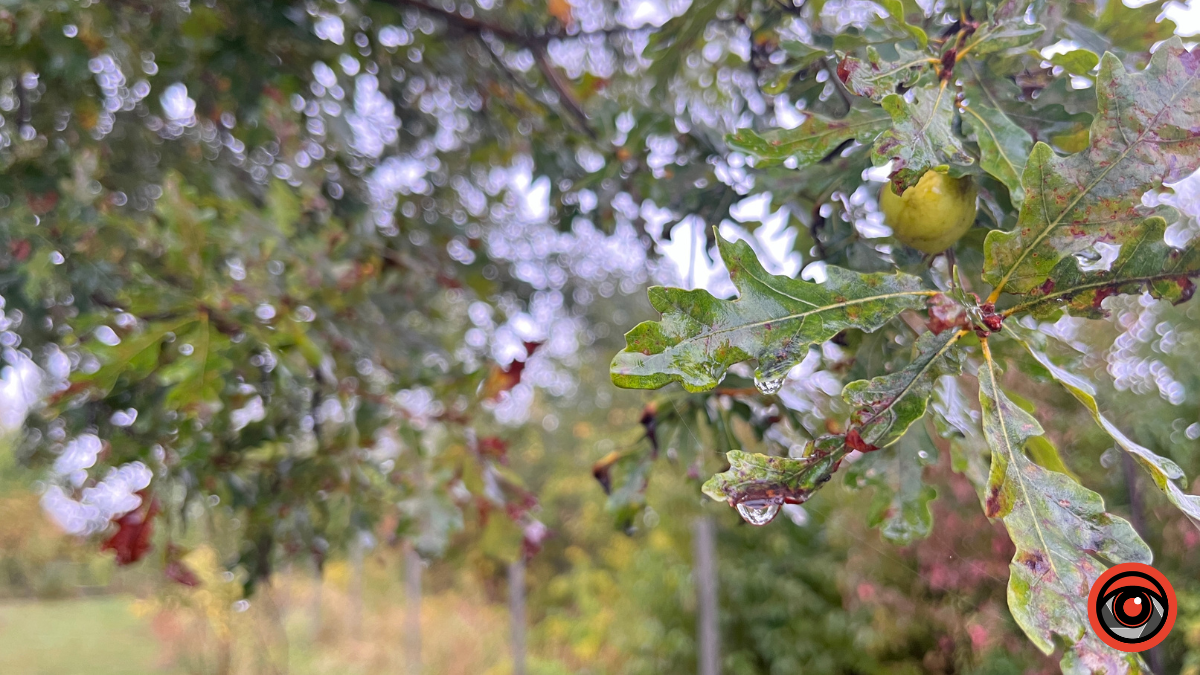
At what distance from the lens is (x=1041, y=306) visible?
54 cm

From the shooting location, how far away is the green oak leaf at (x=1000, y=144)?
1.89 feet

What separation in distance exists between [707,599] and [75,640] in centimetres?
773

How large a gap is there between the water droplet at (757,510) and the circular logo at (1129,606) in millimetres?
205

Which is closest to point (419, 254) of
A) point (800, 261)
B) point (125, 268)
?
point (125, 268)

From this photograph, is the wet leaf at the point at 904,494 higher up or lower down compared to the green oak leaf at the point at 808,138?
lower down

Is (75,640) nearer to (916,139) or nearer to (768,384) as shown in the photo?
(768,384)

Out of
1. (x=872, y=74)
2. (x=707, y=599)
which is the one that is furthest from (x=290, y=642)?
(x=872, y=74)

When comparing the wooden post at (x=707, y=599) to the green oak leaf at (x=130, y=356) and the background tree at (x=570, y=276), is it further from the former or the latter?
the green oak leaf at (x=130, y=356)

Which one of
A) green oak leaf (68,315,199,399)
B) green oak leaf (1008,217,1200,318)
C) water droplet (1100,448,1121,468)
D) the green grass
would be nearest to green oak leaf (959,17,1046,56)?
green oak leaf (1008,217,1200,318)

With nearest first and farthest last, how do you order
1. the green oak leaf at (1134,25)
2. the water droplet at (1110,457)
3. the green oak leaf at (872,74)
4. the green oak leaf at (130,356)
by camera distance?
the green oak leaf at (872,74) < the green oak leaf at (1134,25) < the green oak leaf at (130,356) < the water droplet at (1110,457)

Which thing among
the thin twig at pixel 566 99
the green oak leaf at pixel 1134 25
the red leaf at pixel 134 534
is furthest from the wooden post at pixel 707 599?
the green oak leaf at pixel 1134 25

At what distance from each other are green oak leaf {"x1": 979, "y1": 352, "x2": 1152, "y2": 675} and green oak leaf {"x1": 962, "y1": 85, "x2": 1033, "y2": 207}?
0.17 metres

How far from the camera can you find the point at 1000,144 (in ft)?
1.93

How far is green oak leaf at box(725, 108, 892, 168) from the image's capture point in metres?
0.63
